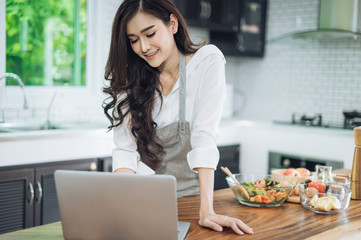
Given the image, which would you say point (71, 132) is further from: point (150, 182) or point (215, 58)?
point (150, 182)

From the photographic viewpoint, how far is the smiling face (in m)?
1.65

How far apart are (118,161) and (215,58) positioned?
0.57 m

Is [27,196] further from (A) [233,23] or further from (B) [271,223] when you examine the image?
(A) [233,23]

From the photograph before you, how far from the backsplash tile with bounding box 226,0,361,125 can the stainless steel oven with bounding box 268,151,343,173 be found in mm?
597

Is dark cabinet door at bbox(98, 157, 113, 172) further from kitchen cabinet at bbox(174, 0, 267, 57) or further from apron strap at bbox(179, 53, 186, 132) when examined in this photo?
kitchen cabinet at bbox(174, 0, 267, 57)

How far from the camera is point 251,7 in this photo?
429 centimetres

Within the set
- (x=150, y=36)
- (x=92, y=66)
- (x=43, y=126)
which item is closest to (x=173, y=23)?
(x=150, y=36)

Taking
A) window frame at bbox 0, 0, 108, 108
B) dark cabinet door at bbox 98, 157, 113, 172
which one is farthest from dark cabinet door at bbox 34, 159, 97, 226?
window frame at bbox 0, 0, 108, 108

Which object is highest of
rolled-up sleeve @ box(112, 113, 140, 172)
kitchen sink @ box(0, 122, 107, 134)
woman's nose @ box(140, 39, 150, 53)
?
woman's nose @ box(140, 39, 150, 53)

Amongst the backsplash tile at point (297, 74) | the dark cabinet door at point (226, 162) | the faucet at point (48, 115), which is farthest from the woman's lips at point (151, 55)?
the backsplash tile at point (297, 74)

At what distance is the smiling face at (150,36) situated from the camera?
1.65 metres

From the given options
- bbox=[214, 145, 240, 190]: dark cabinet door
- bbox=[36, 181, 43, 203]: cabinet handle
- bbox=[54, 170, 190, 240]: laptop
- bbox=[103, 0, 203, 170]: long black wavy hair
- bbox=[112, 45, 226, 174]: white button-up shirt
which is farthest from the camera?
bbox=[214, 145, 240, 190]: dark cabinet door

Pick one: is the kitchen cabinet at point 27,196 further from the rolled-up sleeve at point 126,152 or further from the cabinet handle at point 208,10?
the cabinet handle at point 208,10

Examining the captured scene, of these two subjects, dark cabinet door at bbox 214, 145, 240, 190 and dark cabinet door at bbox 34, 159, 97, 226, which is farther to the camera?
dark cabinet door at bbox 214, 145, 240, 190
